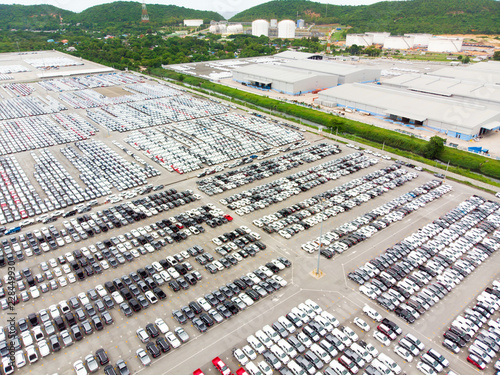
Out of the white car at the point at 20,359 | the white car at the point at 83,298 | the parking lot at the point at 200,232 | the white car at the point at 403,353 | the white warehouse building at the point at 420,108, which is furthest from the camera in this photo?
the white warehouse building at the point at 420,108

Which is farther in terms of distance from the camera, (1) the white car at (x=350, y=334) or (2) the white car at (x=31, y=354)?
(1) the white car at (x=350, y=334)

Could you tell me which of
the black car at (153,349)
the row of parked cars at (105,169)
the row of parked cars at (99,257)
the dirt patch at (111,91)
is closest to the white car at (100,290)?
the row of parked cars at (99,257)

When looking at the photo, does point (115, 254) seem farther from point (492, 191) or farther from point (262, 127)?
point (492, 191)

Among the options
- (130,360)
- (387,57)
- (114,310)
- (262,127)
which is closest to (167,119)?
(262,127)

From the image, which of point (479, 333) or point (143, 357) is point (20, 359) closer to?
point (143, 357)

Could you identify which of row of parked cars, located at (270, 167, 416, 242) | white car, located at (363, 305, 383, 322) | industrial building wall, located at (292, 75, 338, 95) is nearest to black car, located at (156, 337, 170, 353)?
white car, located at (363, 305, 383, 322)

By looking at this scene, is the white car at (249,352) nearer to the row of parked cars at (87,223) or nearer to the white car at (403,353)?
the white car at (403,353)

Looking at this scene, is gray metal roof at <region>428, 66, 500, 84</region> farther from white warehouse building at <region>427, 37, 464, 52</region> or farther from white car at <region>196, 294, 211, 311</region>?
white car at <region>196, 294, 211, 311</region>
